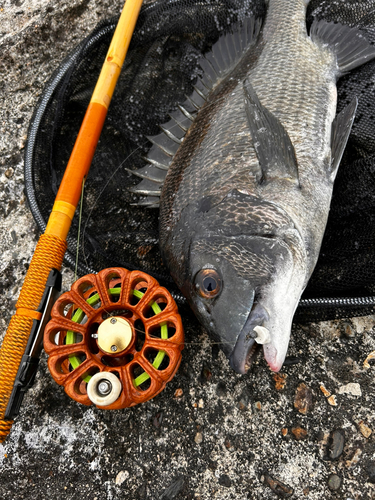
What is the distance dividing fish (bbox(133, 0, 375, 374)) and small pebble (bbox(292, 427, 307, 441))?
2.04 ft

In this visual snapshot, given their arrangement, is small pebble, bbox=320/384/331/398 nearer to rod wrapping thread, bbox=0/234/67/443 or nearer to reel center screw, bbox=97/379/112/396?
reel center screw, bbox=97/379/112/396

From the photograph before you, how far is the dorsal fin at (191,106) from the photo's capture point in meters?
2.28

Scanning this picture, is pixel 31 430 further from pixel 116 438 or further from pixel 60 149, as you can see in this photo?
pixel 60 149

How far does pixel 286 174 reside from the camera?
1.90 meters

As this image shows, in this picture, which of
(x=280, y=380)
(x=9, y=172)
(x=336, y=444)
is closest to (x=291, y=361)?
(x=280, y=380)

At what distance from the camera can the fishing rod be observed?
5.39 feet

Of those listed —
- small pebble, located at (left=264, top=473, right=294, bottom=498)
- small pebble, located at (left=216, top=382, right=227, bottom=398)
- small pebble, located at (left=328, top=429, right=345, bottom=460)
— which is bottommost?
small pebble, located at (left=264, top=473, right=294, bottom=498)

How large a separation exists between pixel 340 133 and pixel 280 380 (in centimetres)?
157

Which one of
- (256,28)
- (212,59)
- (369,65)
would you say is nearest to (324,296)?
(369,65)

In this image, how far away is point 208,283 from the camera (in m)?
1.70

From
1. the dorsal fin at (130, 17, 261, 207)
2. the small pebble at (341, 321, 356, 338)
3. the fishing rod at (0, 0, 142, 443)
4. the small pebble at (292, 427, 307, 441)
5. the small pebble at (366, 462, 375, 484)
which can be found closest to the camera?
the fishing rod at (0, 0, 142, 443)

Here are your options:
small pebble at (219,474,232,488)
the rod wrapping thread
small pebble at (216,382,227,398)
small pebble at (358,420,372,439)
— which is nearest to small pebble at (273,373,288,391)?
small pebble at (216,382,227,398)

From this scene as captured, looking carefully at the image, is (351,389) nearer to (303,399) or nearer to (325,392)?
(325,392)

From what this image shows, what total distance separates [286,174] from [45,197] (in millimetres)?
1602
